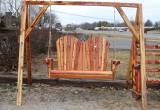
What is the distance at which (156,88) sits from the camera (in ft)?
32.2

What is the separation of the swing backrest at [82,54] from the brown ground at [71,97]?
1.70ft

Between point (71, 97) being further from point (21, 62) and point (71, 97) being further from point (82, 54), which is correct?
point (21, 62)

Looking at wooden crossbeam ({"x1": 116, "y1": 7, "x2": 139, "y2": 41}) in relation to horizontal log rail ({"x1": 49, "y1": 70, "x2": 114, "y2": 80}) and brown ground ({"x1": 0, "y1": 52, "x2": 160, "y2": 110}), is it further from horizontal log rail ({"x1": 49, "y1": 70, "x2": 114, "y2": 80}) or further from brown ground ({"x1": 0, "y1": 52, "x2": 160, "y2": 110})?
brown ground ({"x1": 0, "y1": 52, "x2": 160, "y2": 110})

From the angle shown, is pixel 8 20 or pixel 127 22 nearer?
pixel 127 22

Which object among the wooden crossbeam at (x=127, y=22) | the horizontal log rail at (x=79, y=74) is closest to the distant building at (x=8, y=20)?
the horizontal log rail at (x=79, y=74)

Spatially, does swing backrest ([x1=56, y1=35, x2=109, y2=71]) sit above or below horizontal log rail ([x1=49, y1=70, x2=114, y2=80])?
above

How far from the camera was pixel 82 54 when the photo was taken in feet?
31.1

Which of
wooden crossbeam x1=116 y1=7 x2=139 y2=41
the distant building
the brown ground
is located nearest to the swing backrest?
the brown ground

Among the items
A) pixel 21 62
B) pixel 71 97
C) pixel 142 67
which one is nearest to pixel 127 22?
pixel 142 67

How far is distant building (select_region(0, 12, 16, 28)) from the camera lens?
16.6 meters

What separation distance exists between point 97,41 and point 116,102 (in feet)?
4.57

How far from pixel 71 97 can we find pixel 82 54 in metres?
1.00

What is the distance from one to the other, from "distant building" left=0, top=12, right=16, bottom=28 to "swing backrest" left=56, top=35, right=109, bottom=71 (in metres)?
7.22

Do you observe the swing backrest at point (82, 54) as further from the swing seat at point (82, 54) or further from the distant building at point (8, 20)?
the distant building at point (8, 20)
